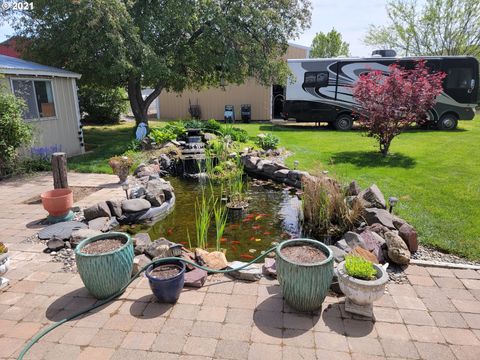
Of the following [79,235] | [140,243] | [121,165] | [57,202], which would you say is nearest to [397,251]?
[140,243]

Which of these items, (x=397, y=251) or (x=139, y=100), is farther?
(x=139, y=100)

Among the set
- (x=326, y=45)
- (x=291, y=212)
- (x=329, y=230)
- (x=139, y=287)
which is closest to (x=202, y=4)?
(x=291, y=212)

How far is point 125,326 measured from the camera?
244 centimetres

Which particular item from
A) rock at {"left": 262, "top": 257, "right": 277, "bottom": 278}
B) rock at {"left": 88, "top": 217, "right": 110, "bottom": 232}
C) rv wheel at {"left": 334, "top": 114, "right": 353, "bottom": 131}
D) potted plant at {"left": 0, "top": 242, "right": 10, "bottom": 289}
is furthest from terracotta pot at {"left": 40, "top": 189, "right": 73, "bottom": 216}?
Result: rv wheel at {"left": 334, "top": 114, "right": 353, "bottom": 131}

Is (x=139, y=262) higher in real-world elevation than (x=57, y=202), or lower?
lower

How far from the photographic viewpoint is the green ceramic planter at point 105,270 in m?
2.59

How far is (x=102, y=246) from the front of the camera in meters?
2.79

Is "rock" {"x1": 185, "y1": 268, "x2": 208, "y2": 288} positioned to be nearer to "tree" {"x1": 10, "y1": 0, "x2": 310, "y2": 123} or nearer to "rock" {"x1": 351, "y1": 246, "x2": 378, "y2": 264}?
"rock" {"x1": 351, "y1": 246, "x2": 378, "y2": 264}

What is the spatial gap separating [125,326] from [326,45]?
105 feet

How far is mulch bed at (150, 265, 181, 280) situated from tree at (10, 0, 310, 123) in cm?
719

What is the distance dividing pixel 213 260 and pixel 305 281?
1.12m

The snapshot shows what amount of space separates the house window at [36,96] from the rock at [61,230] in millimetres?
4767

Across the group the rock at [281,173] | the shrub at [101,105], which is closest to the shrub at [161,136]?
the rock at [281,173]

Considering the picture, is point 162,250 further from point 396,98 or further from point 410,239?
point 396,98
